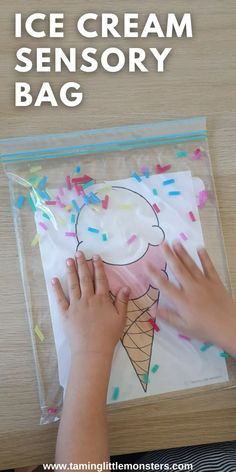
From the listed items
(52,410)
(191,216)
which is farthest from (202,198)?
(52,410)

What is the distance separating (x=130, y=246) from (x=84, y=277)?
82 millimetres

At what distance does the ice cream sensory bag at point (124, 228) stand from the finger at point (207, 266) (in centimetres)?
1

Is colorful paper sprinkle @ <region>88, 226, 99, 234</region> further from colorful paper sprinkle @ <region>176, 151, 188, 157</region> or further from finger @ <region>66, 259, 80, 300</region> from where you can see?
colorful paper sprinkle @ <region>176, 151, 188, 157</region>

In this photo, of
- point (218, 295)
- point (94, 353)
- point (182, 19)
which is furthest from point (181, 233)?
point (182, 19)

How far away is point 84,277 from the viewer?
0.68 m

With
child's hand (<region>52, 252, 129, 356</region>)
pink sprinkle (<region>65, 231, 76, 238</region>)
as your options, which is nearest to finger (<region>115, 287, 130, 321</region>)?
child's hand (<region>52, 252, 129, 356</region>)

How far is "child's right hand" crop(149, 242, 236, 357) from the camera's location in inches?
26.6

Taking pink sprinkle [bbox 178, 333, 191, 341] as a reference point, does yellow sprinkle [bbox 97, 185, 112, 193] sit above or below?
above

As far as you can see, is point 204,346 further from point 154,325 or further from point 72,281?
point 72,281

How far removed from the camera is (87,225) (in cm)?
69

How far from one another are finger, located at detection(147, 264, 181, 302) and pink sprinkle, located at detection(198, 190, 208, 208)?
125 millimetres

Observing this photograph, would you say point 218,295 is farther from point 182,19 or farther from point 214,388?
point 182,19

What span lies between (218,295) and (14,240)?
0.31 metres

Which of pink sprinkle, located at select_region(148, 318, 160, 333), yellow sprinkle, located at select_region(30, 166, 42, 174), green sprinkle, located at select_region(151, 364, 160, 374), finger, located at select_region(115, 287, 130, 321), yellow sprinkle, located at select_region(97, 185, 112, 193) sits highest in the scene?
yellow sprinkle, located at select_region(30, 166, 42, 174)
